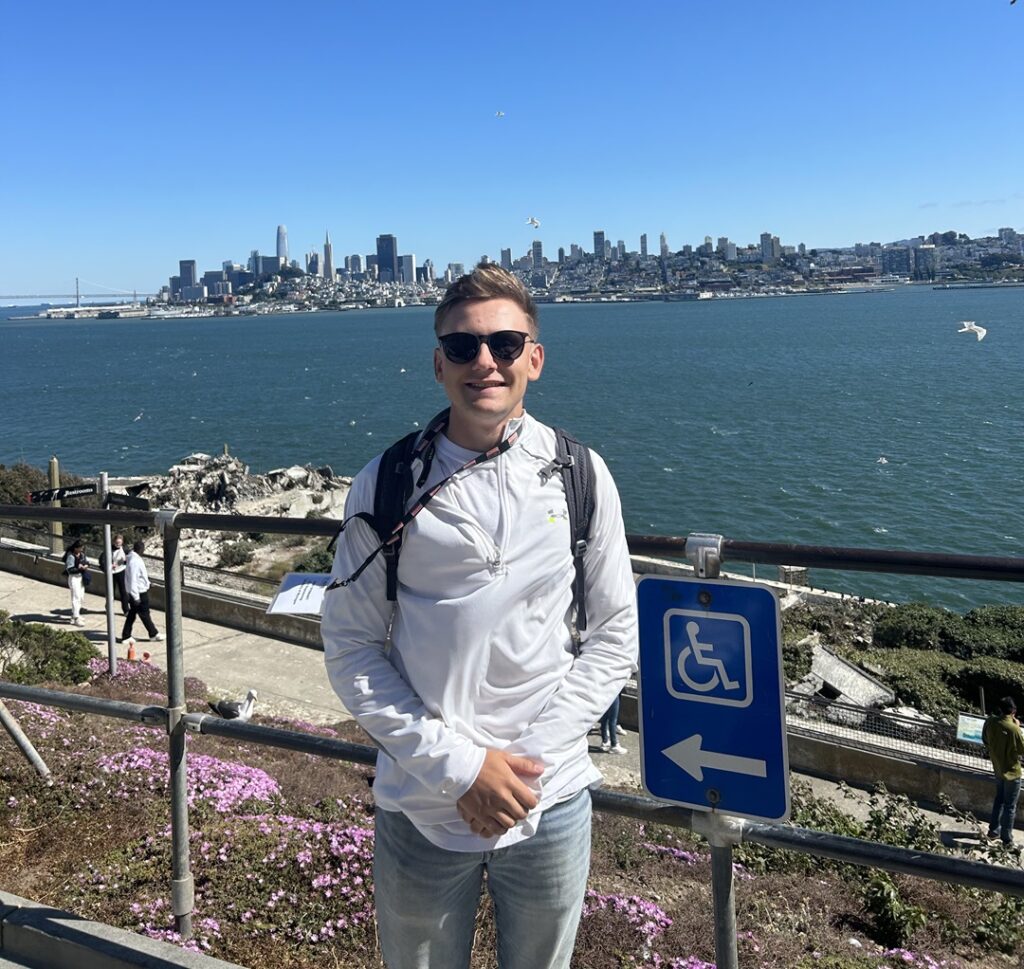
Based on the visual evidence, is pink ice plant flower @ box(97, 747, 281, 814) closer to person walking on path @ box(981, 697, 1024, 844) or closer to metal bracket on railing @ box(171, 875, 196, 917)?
metal bracket on railing @ box(171, 875, 196, 917)

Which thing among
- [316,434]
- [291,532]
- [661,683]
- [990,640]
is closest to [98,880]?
[291,532]

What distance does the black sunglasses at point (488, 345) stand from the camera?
2.36 metres

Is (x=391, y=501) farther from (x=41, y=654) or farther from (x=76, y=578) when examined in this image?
(x=76, y=578)

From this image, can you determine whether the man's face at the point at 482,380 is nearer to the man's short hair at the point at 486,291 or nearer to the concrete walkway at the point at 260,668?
the man's short hair at the point at 486,291

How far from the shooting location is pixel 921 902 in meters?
5.12

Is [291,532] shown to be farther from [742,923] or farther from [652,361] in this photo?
[652,361]

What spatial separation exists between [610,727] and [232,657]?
5.44 m

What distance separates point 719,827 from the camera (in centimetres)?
238

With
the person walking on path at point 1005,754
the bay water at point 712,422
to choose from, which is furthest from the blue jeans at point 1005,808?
the bay water at point 712,422

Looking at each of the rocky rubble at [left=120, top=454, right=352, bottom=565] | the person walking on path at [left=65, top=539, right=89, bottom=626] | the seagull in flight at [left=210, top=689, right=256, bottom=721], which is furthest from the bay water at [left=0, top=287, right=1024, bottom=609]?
the person walking on path at [left=65, top=539, right=89, bottom=626]

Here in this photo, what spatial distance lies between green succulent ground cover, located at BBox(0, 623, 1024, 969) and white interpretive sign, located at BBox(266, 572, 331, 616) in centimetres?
138

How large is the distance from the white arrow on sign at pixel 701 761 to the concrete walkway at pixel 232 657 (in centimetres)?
849

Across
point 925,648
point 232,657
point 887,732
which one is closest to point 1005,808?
point 887,732

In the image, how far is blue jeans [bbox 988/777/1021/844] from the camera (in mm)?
8826
